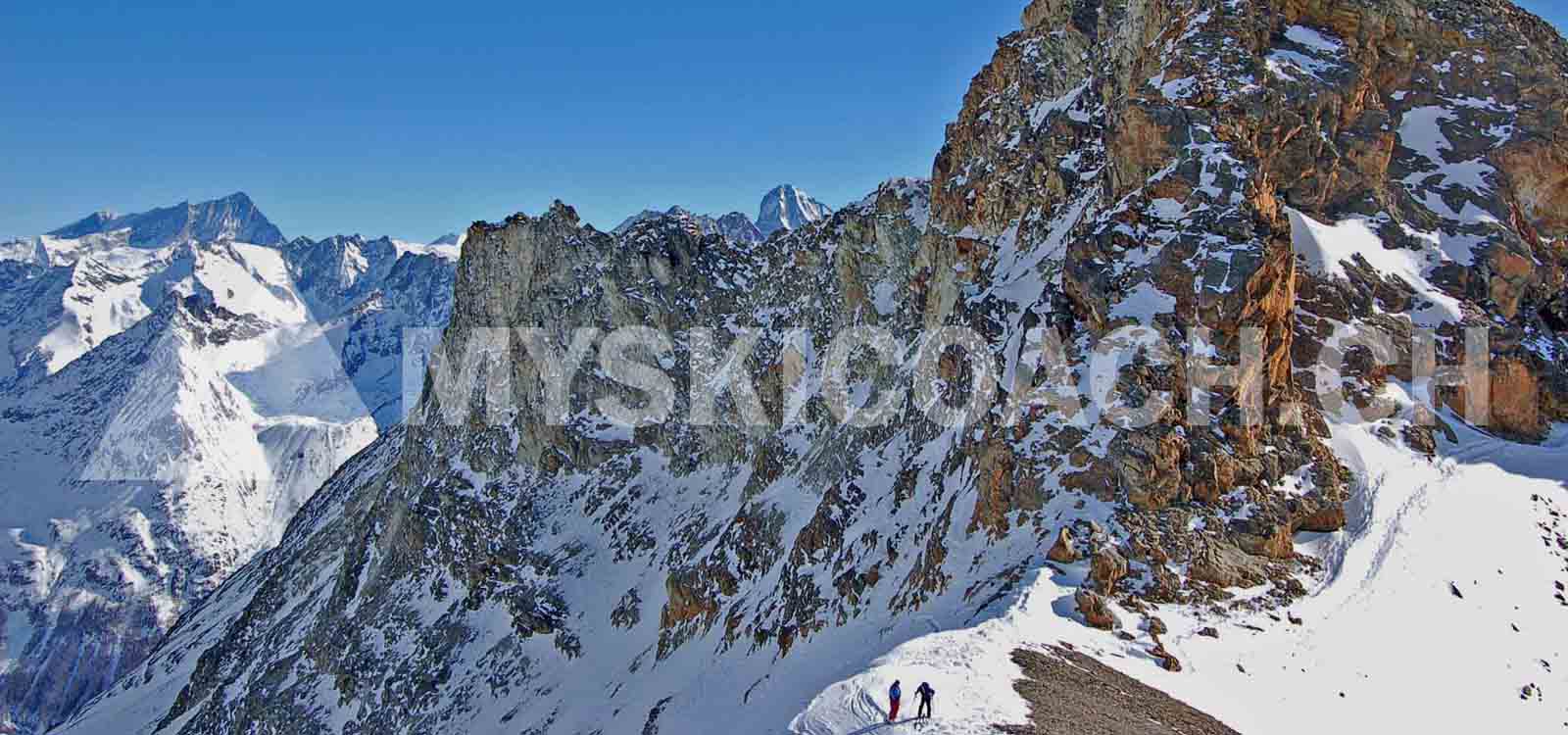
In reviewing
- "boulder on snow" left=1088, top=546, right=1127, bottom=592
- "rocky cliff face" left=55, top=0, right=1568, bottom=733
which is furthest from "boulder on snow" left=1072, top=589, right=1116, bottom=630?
"boulder on snow" left=1088, top=546, right=1127, bottom=592

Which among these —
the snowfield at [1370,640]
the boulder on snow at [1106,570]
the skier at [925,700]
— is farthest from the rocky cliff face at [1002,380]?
the skier at [925,700]

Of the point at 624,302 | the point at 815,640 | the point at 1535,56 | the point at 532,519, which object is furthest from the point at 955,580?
the point at 624,302

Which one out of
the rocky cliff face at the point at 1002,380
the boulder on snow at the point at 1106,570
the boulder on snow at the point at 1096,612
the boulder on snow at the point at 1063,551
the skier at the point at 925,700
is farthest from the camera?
the rocky cliff face at the point at 1002,380

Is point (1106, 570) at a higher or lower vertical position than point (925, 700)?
higher

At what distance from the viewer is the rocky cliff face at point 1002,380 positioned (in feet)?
115

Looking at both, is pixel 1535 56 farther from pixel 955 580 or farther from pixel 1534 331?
pixel 955 580

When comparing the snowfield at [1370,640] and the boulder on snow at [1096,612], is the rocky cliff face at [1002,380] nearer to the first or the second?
the boulder on snow at [1096,612]

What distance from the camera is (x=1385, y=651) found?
3038cm

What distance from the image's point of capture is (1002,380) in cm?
4188

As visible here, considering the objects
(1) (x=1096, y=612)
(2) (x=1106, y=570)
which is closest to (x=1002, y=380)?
(2) (x=1106, y=570)

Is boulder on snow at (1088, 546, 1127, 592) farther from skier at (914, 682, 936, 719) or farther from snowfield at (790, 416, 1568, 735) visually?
skier at (914, 682, 936, 719)

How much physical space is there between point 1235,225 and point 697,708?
31811 mm

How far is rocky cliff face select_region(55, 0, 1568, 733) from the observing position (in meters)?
35.1

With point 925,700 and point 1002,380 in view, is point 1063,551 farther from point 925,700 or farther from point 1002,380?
point 1002,380
